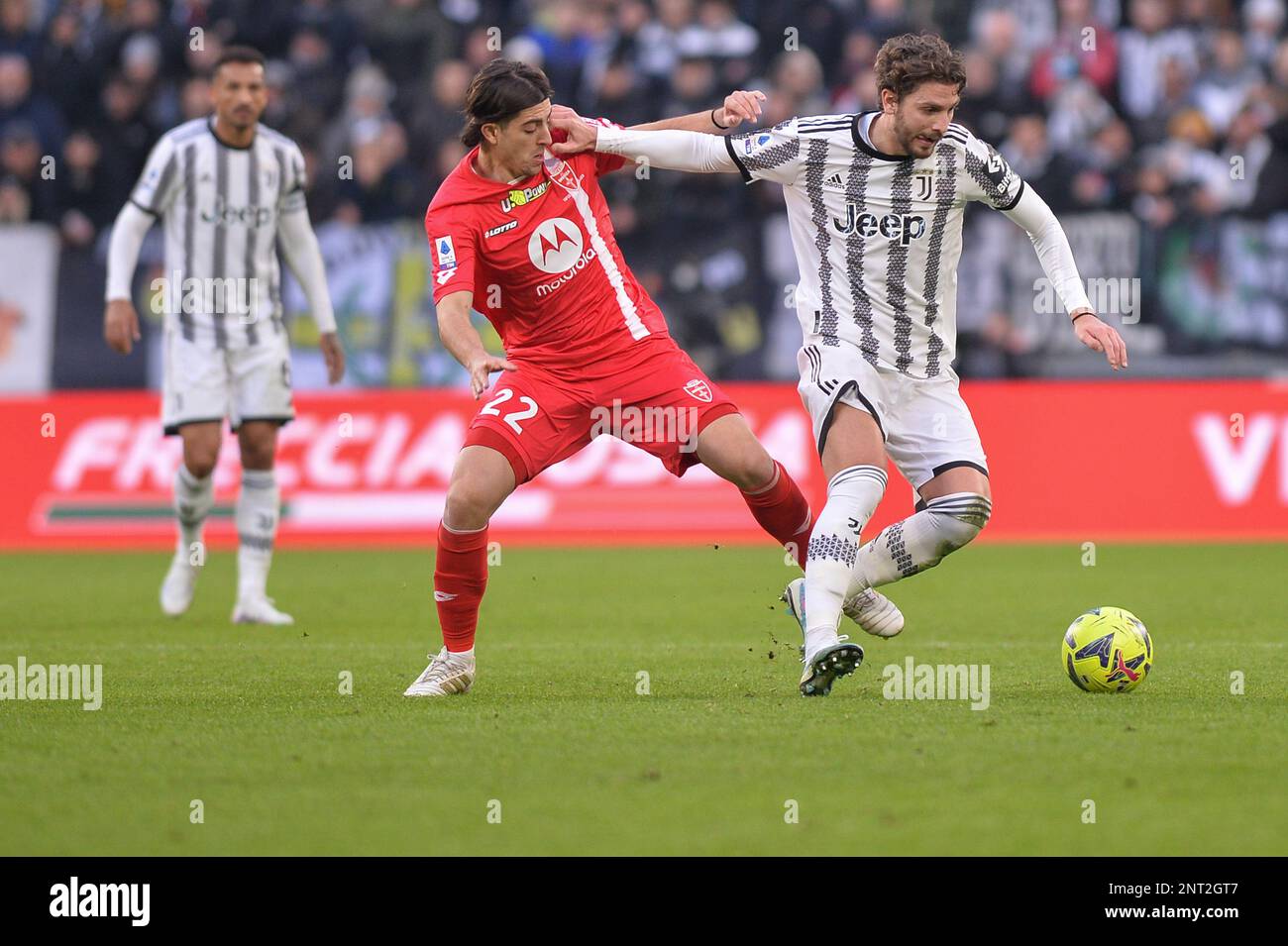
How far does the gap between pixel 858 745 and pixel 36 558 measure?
9712 millimetres

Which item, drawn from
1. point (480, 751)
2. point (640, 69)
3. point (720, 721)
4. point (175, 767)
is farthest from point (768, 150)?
point (640, 69)

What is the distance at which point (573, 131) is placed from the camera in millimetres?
6984

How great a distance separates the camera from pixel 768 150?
6.83 metres

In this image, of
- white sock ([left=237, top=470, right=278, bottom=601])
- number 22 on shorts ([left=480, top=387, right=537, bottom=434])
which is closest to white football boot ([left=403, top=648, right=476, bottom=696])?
number 22 on shorts ([left=480, top=387, right=537, bottom=434])

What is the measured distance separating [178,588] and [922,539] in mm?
4797

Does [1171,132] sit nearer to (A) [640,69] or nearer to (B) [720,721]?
(A) [640,69]

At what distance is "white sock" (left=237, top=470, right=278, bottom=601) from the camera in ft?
32.7

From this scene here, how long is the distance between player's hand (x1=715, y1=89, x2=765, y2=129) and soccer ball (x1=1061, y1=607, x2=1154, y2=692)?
221 centimetres

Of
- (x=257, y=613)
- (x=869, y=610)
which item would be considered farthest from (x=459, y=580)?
(x=257, y=613)

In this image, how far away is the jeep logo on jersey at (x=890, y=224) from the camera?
6.86m

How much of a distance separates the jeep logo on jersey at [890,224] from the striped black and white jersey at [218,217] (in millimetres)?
4079

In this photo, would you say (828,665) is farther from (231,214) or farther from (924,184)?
(231,214)

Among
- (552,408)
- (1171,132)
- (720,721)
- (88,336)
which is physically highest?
(1171,132)
